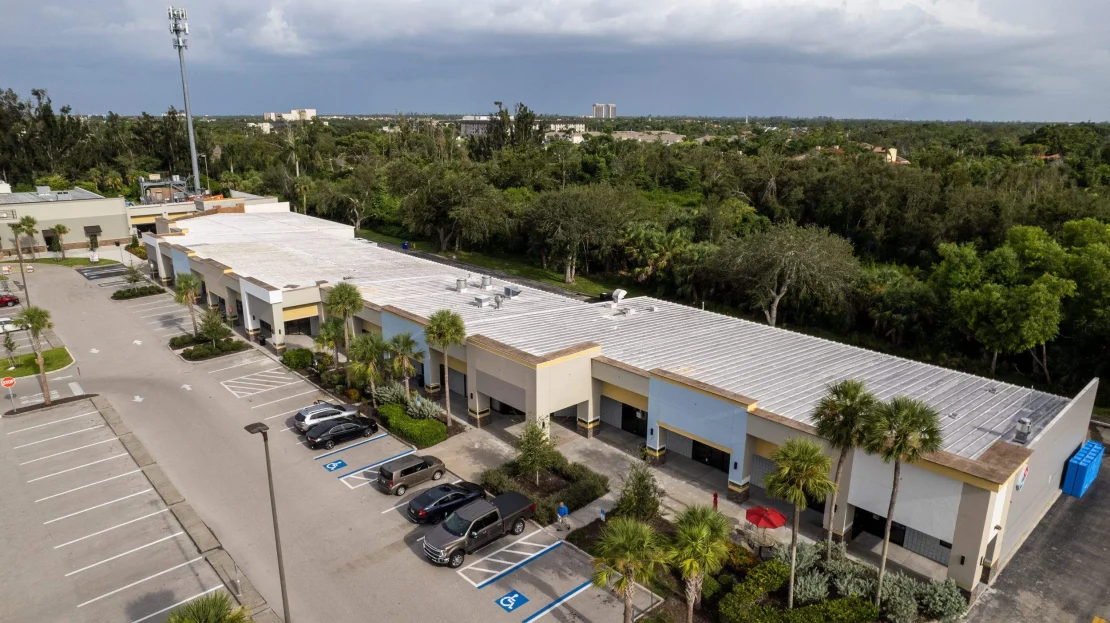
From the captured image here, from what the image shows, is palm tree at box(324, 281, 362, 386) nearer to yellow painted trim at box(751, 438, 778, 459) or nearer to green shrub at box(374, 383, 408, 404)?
green shrub at box(374, 383, 408, 404)

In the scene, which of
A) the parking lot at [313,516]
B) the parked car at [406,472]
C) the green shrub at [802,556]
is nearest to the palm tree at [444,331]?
the parked car at [406,472]

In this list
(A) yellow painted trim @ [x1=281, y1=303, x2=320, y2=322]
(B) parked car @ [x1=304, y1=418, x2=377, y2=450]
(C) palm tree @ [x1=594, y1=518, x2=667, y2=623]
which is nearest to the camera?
(C) palm tree @ [x1=594, y1=518, x2=667, y2=623]

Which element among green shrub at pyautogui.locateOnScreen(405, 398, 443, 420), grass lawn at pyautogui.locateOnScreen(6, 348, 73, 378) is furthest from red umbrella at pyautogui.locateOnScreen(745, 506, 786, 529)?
grass lawn at pyautogui.locateOnScreen(6, 348, 73, 378)

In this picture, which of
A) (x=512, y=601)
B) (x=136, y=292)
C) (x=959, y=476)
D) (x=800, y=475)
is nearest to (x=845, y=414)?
(x=800, y=475)

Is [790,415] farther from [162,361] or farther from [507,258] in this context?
[507,258]

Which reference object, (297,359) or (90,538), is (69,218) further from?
(90,538)
